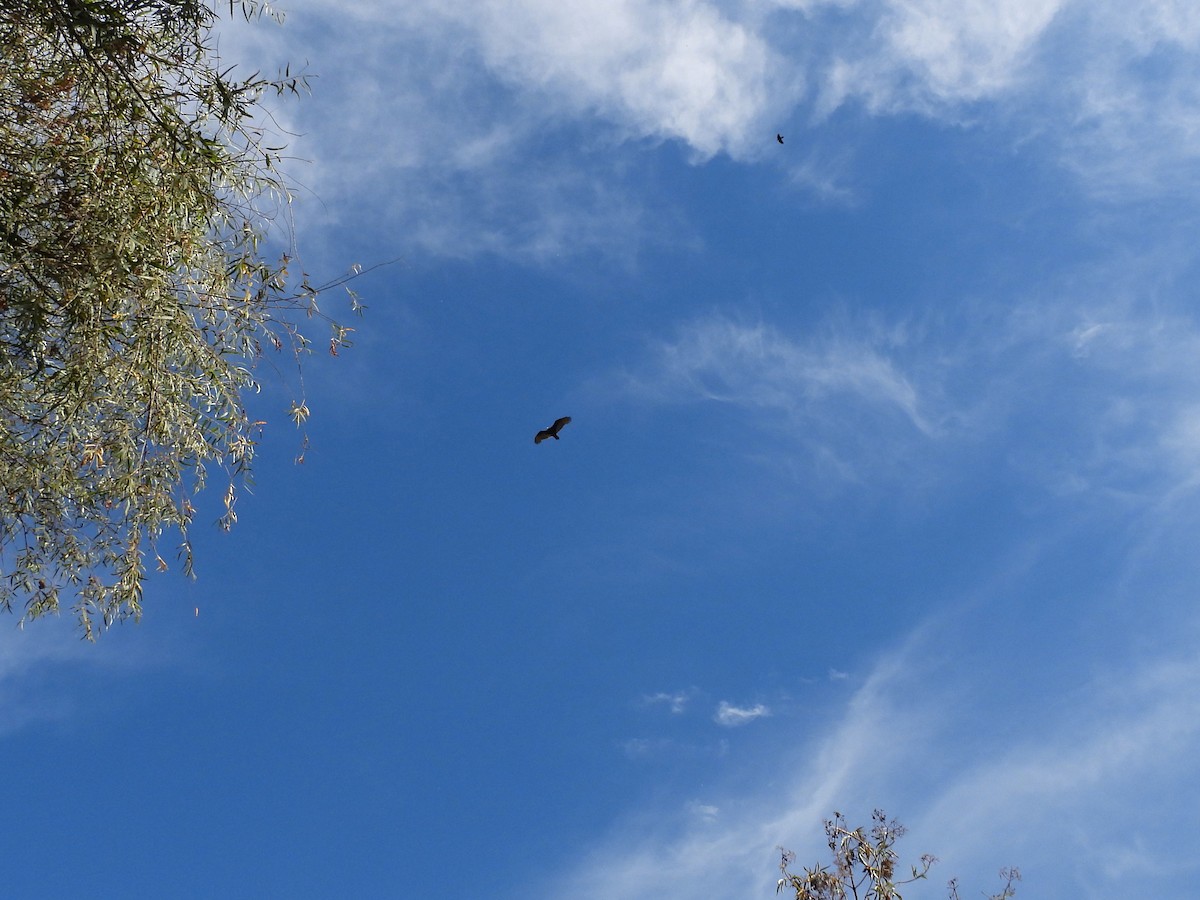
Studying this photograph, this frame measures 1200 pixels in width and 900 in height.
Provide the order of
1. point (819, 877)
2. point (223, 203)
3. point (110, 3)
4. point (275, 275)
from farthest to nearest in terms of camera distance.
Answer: point (819, 877), point (275, 275), point (223, 203), point (110, 3)

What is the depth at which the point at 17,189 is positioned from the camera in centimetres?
656

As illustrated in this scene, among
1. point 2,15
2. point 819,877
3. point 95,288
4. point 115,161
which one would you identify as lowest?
point 819,877

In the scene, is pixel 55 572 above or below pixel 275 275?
below

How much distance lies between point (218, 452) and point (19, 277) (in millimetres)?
2020

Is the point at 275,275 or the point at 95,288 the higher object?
the point at 275,275

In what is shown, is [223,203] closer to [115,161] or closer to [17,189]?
[115,161]

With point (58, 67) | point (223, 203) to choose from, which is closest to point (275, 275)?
point (223, 203)

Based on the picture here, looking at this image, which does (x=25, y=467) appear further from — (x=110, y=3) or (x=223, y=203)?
(x=110, y=3)

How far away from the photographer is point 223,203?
761 centimetres

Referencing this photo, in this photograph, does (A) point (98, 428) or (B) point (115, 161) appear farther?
(A) point (98, 428)

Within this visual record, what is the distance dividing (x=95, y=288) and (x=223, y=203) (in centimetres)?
123

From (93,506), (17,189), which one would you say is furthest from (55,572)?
(17,189)

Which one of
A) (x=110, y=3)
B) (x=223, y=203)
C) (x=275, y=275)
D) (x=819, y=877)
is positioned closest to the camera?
(x=110, y=3)

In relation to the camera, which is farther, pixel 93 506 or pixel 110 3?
pixel 93 506
